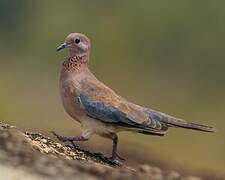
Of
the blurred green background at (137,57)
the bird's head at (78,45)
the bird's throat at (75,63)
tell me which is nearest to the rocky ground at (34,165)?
the bird's throat at (75,63)

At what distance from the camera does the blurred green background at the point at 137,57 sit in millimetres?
25562

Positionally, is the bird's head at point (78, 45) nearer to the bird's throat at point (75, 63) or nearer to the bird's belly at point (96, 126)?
the bird's throat at point (75, 63)

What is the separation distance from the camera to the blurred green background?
83.9 feet

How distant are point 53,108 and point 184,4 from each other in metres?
9.63

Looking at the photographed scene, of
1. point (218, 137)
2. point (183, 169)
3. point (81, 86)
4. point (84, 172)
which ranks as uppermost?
point (218, 137)

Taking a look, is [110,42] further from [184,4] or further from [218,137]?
[218,137]

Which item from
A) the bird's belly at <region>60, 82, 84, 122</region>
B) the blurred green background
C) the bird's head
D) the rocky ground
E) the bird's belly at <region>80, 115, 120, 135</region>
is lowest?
the rocky ground

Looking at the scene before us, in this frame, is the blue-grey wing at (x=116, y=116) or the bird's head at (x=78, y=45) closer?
the blue-grey wing at (x=116, y=116)

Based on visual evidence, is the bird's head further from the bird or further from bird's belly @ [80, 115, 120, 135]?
bird's belly @ [80, 115, 120, 135]

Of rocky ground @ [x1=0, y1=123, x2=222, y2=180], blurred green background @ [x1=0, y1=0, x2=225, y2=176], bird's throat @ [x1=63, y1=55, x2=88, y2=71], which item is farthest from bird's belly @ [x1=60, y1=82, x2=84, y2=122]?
blurred green background @ [x1=0, y1=0, x2=225, y2=176]

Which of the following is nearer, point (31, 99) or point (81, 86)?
point (81, 86)

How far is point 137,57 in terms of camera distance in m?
33.4

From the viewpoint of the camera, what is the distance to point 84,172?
350 inches

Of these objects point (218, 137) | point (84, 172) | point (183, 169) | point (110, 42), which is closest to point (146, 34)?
point (110, 42)
